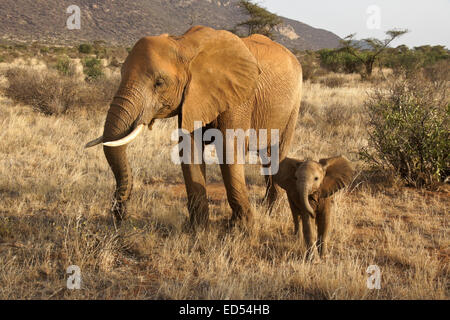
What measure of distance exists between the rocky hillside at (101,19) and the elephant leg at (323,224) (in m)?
44.4

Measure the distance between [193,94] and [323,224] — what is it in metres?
1.80

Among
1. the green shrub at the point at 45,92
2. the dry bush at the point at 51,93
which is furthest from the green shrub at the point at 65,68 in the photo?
the green shrub at the point at 45,92

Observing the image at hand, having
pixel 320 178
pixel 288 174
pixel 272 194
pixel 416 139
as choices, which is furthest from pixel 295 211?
Answer: pixel 416 139

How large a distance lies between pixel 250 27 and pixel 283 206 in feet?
78.6

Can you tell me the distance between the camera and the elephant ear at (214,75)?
160 inches

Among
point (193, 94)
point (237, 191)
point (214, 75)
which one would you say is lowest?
point (237, 191)

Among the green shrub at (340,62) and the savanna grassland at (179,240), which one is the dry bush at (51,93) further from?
the green shrub at (340,62)

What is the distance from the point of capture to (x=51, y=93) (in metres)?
11.0

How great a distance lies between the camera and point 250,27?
27.6 m

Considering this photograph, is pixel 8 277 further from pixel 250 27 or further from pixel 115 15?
pixel 115 15

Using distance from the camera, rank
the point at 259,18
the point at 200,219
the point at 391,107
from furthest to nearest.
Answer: the point at 259,18, the point at 391,107, the point at 200,219

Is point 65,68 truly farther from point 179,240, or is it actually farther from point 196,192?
point 179,240

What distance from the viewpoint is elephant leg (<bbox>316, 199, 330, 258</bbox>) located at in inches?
156
